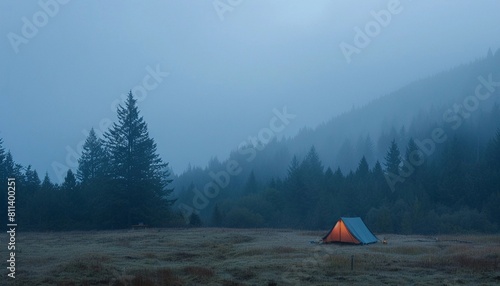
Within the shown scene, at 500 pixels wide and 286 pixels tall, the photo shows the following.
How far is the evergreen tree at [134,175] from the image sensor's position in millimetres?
56125

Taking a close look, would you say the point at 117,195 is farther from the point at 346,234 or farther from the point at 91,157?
the point at 346,234

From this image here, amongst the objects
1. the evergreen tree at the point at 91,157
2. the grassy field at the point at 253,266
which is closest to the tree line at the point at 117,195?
→ the evergreen tree at the point at 91,157

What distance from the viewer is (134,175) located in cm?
5678

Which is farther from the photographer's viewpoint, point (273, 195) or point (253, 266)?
point (273, 195)

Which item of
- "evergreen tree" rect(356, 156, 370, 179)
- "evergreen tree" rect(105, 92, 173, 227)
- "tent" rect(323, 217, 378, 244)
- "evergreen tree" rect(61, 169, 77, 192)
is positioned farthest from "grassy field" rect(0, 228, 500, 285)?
"evergreen tree" rect(356, 156, 370, 179)

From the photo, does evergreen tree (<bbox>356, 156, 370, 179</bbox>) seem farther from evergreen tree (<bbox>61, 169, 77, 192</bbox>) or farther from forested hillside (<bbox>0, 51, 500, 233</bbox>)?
evergreen tree (<bbox>61, 169, 77, 192</bbox>)

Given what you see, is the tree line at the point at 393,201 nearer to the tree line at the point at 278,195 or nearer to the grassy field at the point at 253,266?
the tree line at the point at 278,195

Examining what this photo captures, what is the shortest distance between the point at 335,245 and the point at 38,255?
17.9 metres

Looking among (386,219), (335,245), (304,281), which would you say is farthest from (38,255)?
(386,219)

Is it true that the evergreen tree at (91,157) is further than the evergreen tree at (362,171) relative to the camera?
No

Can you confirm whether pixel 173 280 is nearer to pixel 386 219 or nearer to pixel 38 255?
pixel 38 255

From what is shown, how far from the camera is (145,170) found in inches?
2269

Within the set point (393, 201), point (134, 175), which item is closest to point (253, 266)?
point (134, 175)

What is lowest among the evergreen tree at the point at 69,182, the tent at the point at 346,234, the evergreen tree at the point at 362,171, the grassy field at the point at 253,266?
the grassy field at the point at 253,266
